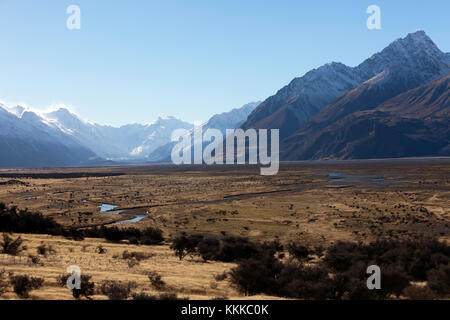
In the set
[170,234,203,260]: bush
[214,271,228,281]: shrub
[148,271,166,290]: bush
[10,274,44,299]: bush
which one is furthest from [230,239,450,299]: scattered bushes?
[170,234,203,260]: bush

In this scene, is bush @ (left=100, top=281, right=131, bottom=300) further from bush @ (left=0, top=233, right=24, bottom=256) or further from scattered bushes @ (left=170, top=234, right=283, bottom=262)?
bush @ (left=0, top=233, right=24, bottom=256)

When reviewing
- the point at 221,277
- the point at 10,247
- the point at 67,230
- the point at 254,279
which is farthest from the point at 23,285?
the point at 67,230

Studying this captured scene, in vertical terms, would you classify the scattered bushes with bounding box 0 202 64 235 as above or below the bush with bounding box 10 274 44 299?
below

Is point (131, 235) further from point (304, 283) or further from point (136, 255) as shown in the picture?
point (304, 283)

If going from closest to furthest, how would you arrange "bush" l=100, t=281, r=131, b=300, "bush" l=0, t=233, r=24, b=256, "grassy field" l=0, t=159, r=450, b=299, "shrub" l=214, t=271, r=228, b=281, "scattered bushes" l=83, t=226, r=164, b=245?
"bush" l=100, t=281, r=131, b=300 → "grassy field" l=0, t=159, r=450, b=299 → "shrub" l=214, t=271, r=228, b=281 → "bush" l=0, t=233, r=24, b=256 → "scattered bushes" l=83, t=226, r=164, b=245

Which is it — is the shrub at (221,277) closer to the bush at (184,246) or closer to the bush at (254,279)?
the bush at (254,279)

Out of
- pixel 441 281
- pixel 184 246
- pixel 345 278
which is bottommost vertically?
pixel 184 246

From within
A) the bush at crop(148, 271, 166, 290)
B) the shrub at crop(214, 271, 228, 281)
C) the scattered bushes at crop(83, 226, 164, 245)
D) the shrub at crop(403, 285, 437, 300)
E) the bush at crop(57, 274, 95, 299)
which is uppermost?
the bush at crop(57, 274, 95, 299)

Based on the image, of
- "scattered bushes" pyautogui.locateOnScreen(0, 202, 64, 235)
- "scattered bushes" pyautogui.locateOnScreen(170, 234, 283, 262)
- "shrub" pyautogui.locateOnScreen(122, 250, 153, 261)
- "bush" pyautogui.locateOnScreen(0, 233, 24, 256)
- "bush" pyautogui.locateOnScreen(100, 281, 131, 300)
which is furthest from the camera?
"scattered bushes" pyautogui.locateOnScreen(0, 202, 64, 235)
